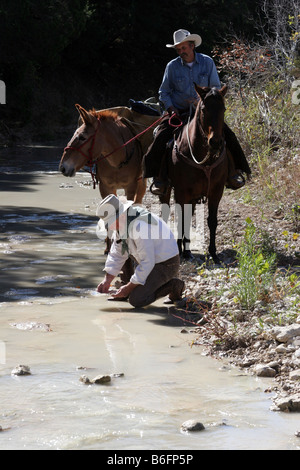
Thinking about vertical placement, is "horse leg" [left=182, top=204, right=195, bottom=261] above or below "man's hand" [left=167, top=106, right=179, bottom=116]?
below

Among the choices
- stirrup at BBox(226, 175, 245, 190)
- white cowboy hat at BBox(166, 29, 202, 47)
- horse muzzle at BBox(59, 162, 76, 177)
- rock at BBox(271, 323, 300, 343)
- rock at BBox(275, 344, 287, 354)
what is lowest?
rock at BBox(275, 344, 287, 354)

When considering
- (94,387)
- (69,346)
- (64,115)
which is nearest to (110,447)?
(94,387)

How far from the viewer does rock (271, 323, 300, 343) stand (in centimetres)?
716

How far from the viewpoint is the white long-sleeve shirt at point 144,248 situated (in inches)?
337

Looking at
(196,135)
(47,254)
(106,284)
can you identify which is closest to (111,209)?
(106,284)

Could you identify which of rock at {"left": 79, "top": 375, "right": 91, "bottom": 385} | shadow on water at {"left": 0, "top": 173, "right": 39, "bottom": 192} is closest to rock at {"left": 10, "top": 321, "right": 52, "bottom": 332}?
rock at {"left": 79, "top": 375, "right": 91, "bottom": 385}

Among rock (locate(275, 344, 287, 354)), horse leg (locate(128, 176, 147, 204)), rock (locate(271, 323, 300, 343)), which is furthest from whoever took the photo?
horse leg (locate(128, 176, 147, 204))

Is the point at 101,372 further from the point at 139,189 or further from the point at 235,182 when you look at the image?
the point at 139,189

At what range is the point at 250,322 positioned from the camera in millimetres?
7840

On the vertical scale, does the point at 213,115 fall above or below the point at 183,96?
below

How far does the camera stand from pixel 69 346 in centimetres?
752

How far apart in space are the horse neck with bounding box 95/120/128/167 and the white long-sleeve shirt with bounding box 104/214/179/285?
2881 millimetres

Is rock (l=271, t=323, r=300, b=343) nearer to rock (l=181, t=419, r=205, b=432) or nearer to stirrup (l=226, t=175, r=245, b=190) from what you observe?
rock (l=181, t=419, r=205, b=432)

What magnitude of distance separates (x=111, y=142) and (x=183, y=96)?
4.00 ft
